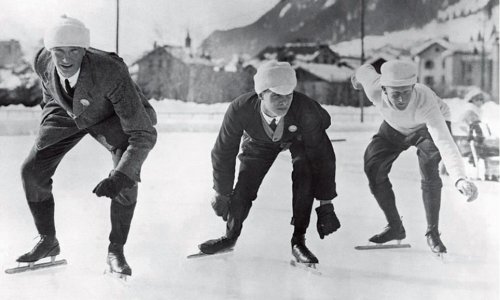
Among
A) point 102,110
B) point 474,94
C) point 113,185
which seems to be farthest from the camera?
point 474,94

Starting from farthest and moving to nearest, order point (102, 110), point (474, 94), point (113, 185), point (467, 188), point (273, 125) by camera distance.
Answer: point (474, 94)
point (467, 188)
point (273, 125)
point (102, 110)
point (113, 185)

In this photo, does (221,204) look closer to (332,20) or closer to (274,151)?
(274,151)

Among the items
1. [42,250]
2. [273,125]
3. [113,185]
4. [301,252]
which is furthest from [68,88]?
[301,252]

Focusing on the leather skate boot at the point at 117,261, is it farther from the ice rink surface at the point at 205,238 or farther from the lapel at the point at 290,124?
the lapel at the point at 290,124

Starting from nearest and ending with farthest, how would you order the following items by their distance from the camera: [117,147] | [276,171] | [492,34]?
[117,147], [276,171], [492,34]

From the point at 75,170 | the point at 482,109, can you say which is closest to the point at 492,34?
the point at 482,109

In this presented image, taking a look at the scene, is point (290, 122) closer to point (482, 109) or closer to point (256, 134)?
point (256, 134)

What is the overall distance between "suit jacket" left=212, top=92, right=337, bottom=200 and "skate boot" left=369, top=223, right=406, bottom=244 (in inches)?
10.6

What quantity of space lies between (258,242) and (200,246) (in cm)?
23

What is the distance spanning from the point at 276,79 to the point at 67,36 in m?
0.77

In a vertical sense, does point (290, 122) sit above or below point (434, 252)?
above

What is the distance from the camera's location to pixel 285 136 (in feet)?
7.68

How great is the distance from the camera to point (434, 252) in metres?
2.49

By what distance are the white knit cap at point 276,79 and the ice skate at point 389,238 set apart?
694 millimetres
